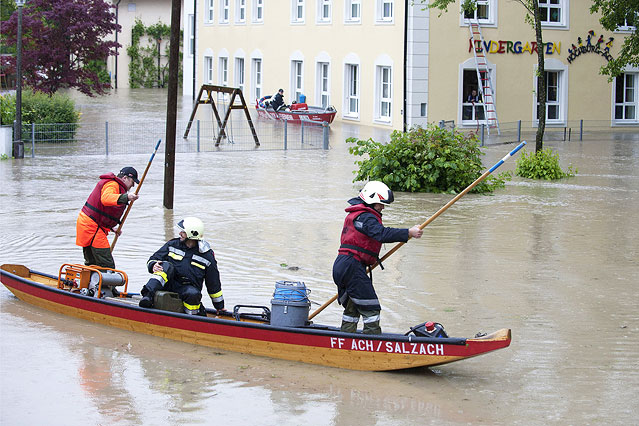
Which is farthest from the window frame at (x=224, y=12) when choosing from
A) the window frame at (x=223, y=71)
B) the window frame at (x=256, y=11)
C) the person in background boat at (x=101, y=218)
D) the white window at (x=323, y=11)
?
the person in background boat at (x=101, y=218)

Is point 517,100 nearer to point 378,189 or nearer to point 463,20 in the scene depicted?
point 463,20

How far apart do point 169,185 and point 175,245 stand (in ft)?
26.8

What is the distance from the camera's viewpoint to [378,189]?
354 inches

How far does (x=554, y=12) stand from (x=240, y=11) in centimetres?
1755

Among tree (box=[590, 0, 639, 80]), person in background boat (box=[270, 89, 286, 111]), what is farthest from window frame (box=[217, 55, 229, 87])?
tree (box=[590, 0, 639, 80])

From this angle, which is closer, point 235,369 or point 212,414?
point 212,414

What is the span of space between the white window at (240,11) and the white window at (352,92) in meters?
11.1

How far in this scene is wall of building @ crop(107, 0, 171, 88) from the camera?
60656 mm

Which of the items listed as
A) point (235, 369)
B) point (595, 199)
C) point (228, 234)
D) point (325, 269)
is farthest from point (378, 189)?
point (595, 199)

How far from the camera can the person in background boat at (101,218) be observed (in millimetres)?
10961

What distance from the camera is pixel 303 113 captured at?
121ft

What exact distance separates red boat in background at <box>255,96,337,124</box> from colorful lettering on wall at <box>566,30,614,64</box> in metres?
9.03

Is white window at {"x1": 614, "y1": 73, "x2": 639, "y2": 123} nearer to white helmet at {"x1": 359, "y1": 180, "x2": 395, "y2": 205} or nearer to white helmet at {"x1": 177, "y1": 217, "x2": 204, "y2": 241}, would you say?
white helmet at {"x1": 359, "y1": 180, "x2": 395, "y2": 205}

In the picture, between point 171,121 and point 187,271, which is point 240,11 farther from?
point 187,271
